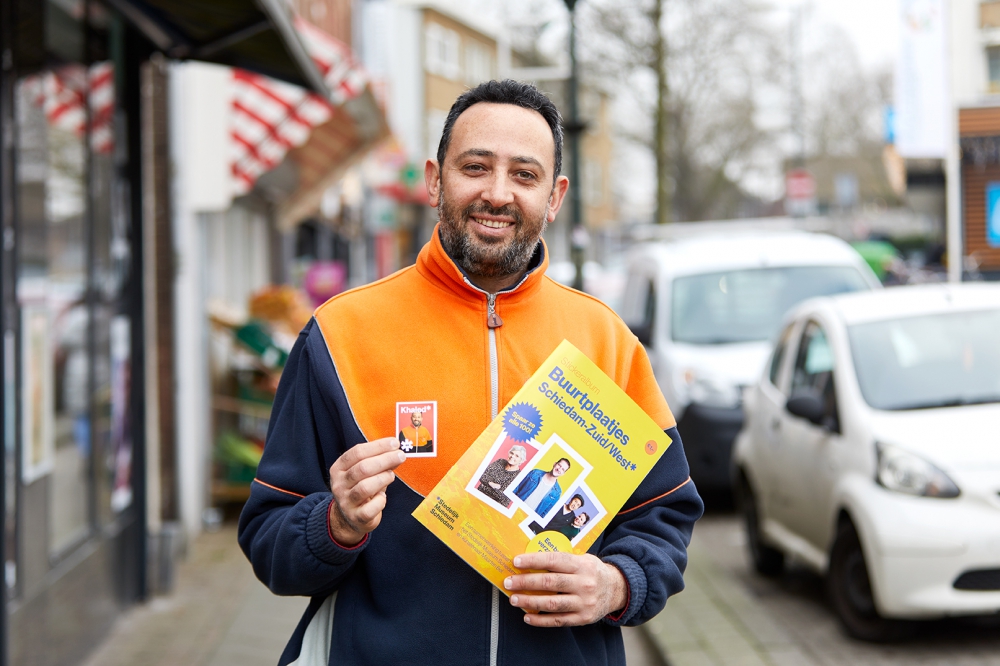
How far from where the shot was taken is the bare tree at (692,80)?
26.0 metres

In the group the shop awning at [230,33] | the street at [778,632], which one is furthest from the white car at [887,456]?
the shop awning at [230,33]

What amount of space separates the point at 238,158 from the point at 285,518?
24.8 feet

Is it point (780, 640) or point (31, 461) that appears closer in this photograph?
point (31, 461)

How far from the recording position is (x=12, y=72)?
4648mm

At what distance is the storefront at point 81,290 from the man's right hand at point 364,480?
106 inches

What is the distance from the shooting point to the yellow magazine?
211 cm

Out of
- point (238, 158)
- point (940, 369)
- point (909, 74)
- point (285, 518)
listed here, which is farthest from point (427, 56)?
point (285, 518)

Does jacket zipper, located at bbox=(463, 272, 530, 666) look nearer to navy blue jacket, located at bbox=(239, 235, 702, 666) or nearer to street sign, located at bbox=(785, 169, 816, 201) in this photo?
navy blue jacket, located at bbox=(239, 235, 702, 666)

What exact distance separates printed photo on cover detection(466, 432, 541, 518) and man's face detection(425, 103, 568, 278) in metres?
0.36

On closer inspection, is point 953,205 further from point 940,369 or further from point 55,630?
point 55,630

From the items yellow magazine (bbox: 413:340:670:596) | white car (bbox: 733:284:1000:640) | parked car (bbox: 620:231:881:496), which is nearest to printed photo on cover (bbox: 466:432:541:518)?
yellow magazine (bbox: 413:340:670:596)

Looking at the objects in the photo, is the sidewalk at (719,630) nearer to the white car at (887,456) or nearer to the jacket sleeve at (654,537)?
the white car at (887,456)

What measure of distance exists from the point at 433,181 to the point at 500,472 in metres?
0.62

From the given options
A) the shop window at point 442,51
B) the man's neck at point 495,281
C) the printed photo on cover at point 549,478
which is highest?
the shop window at point 442,51
